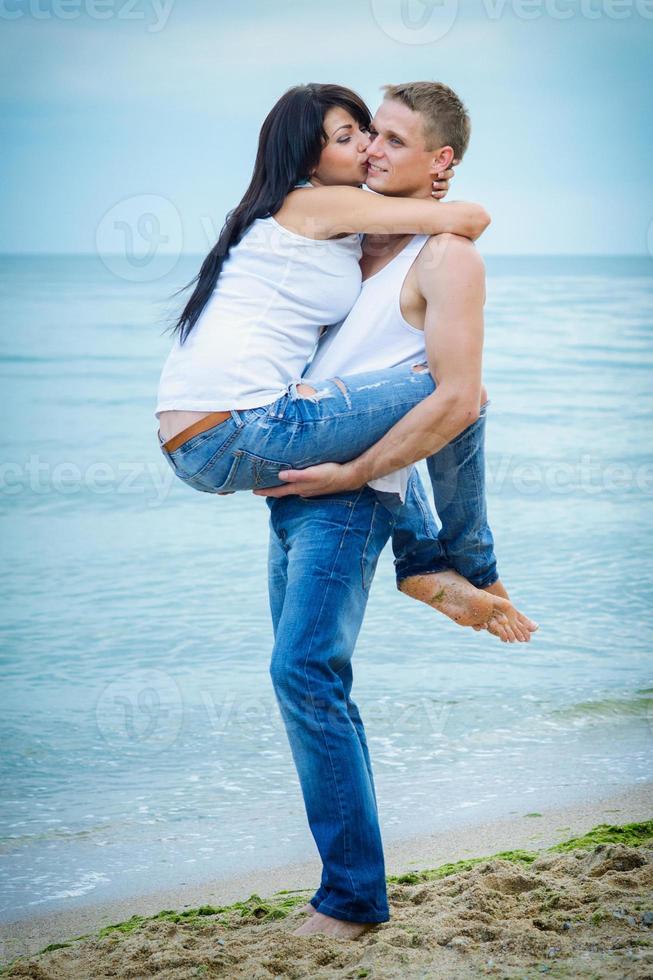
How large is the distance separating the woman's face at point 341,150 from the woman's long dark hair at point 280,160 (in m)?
0.02

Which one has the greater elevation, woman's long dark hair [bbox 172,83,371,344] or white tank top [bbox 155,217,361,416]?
woman's long dark hair [bbox 172,83,371,344]

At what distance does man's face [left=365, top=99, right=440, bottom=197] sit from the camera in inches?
122

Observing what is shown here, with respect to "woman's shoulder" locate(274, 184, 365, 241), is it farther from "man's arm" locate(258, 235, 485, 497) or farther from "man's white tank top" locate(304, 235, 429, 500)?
"man's arm" locate(258, 235, 485, 497)

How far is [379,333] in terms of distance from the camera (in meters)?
3.04

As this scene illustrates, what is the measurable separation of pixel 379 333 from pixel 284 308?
0.27 meters

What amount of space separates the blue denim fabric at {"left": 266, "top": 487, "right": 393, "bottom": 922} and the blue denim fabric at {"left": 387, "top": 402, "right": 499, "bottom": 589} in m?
0.21

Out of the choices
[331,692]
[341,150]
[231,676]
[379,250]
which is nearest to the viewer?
[331,692]

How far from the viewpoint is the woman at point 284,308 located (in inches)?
114

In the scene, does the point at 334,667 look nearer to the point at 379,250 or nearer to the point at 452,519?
the point at 452,519

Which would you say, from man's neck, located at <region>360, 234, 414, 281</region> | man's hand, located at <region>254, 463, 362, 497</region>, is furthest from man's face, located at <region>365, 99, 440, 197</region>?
man's hand, located at <region>254, 463, 362, 497</region>

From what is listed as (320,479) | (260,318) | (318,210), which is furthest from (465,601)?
(318,210)

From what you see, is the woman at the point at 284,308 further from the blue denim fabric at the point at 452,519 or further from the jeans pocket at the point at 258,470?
the blue denim fabric at the point at 452,519

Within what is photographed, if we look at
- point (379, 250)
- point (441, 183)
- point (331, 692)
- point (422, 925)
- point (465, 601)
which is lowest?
point (422, 925)

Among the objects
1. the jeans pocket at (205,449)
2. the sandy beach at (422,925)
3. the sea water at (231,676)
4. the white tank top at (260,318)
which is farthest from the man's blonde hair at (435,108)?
the sandy beach at (422,925)
